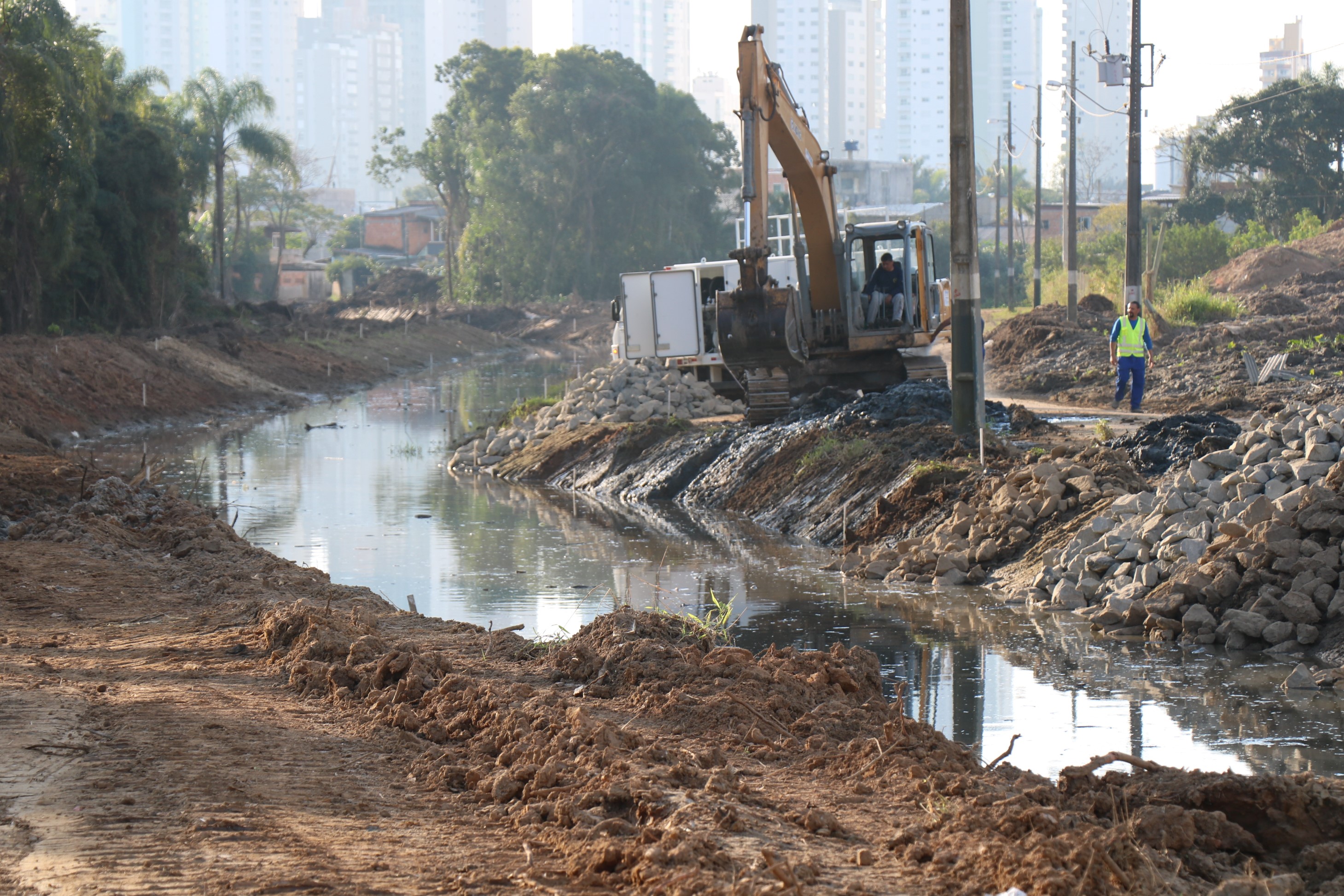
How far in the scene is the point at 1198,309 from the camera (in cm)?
3092

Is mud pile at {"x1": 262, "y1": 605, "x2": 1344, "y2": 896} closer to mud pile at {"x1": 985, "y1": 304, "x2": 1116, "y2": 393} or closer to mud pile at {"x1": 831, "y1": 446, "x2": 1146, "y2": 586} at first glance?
mud pile at {"x1": 831, "y1": 446, "x2": 1146, "y2": 586}

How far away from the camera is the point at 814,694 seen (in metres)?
6.89

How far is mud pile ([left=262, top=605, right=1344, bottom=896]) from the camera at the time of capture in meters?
4.39

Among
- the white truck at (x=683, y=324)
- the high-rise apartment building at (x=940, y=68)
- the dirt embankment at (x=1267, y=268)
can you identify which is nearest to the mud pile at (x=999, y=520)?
the white truck at (x=683, y=324)

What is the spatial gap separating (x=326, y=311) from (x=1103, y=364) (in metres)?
41.4

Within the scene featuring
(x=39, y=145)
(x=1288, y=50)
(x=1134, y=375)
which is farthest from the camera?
(x=1288, y=50)

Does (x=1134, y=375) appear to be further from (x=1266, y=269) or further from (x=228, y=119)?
(x=228, y=119)

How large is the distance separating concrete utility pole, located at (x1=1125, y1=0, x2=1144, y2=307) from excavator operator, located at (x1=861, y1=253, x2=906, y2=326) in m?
5.07

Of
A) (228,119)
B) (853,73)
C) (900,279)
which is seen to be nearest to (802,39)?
(853,73)

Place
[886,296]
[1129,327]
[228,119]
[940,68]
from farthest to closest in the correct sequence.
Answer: [940,68] → [228,119] → [886,296] → [1129,327]

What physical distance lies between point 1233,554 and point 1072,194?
29926 mm

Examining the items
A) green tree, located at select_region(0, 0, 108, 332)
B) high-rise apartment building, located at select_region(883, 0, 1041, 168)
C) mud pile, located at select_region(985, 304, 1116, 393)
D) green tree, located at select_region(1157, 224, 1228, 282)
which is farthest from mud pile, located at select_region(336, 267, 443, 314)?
high-rise apartment building, located at select_region(883, 0, 1041, 168)

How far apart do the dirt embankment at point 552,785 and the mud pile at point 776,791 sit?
0.01 metres

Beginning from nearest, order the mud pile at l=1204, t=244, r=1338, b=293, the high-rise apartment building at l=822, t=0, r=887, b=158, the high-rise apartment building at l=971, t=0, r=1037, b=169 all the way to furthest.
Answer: the mud pile at l=1204, t=244, r=1338, b=293
the high-rise apartment building at l=971, t=0, r=1037, b=169
the high-rise apartment building at l=822, t=0, r=887, b=158
